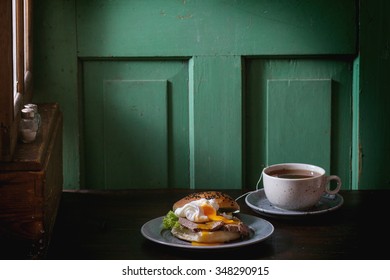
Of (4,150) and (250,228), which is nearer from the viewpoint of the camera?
(4,150)

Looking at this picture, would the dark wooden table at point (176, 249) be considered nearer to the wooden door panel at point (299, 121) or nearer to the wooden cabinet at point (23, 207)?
the wooden cabinet at point (23, 207)

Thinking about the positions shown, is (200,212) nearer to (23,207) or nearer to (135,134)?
(23,207)

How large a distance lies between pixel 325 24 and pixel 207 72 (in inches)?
15.3

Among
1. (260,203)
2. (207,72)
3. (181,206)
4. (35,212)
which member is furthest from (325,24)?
(35,212)

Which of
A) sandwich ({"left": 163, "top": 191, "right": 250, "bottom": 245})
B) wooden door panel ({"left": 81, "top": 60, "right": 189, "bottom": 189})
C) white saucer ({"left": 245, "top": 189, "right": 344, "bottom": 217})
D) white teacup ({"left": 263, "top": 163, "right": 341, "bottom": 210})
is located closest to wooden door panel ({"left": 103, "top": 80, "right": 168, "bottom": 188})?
wooden door panel ({"left": 81, "top": 60, "right": 189, "bottom": 189})

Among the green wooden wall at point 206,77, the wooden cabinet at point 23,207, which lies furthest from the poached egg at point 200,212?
the green wooden wall at point 206,77

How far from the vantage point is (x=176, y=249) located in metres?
1.52

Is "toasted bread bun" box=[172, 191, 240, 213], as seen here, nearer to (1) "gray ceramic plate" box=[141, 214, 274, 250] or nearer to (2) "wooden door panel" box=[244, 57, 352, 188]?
(1) "gray ceramic plate" box=[141, 214, 274, 250]

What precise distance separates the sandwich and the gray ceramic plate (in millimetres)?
15

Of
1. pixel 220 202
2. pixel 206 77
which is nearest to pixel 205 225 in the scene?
pixel 220 202

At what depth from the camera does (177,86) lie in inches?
A: 93.7

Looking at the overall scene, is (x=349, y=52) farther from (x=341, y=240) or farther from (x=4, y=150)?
(x=4, y=150)

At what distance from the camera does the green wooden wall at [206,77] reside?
7.57ft

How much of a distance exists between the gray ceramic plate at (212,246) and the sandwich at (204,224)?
15 mm
